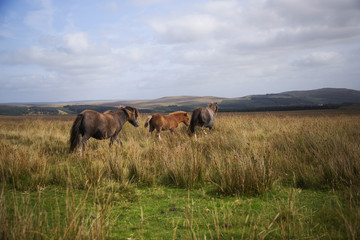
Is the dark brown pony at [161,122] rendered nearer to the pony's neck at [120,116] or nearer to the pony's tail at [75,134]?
the pony's neck at [120,116]

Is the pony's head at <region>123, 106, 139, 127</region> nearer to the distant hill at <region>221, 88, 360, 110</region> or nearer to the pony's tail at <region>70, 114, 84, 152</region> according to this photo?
the pony's tail at <region>70, 114, 84, 152</region>

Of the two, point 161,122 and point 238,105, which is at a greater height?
point 238,105

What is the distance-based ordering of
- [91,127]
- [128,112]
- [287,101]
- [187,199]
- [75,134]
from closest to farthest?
[187,199]
[75,134]
[91,127]
[128,112]
[287,101]

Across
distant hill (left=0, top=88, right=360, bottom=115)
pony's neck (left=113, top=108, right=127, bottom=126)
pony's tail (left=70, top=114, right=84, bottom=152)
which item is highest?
distant hill (left=0, top=88, right=360, bottom=115)

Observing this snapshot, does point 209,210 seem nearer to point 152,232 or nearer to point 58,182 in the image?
point 152,232

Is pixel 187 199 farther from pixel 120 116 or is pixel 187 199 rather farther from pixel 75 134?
pixel 120 116

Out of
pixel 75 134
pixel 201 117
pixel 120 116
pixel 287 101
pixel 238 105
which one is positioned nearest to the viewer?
pixel 75 134

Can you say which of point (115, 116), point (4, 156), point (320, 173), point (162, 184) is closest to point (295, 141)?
point (320, 173)

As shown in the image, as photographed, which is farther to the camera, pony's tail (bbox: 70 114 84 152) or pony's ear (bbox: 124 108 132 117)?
pony's ear (bbox: 124 108 132 117)

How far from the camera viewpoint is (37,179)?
14.5ft

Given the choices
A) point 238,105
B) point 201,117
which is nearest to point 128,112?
point 201,117

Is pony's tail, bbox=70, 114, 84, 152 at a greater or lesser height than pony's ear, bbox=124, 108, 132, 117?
lesser

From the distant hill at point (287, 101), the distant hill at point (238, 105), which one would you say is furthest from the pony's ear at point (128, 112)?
the distant hill at point (287, 101)

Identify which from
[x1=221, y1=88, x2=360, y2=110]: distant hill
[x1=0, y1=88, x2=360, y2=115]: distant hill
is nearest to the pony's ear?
[x1=0, y1=88, x2=360, y2=115]: distant hill
